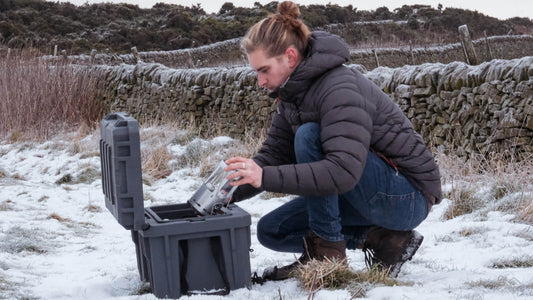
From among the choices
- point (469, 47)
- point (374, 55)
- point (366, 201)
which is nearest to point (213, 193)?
point (366, 201)

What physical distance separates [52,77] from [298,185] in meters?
9.52

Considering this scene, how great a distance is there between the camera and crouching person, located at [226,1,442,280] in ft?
8.55

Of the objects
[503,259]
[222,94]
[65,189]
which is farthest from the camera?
[222,94]

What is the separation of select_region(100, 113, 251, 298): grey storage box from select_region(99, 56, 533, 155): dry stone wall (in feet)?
12.3

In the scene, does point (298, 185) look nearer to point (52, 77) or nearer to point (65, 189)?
point (65, 189)

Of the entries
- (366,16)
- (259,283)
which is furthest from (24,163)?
→ (366,16)

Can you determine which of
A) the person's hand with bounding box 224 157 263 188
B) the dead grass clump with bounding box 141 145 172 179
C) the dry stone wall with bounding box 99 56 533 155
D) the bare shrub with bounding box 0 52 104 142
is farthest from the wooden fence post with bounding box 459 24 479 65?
the person's hand with bounding box 224 157 263 188

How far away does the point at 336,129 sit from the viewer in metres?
2.62

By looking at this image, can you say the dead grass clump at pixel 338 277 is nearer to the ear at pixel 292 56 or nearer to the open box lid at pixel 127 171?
the open box lid at pixel 127 171

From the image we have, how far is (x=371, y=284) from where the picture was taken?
2750mm

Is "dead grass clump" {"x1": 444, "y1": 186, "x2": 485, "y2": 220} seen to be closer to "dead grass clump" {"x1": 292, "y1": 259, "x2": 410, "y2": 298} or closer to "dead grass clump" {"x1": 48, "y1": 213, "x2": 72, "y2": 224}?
"dead grass clump" {"x1": 292, "y1": 259, "x2": 410, "y2": 298}

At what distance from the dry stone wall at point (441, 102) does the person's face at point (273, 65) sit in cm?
357

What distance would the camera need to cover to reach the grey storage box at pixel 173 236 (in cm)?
269

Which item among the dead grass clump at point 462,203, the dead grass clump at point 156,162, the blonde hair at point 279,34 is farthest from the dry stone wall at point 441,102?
the blonde hair at point 279,34
